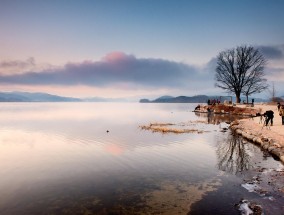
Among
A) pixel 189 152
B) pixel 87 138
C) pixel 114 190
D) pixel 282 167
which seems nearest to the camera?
pixel 114 190

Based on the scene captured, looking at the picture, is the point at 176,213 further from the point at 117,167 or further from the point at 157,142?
the point at 157,142

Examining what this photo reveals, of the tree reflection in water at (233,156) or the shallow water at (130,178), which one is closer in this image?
the shallow water at (130,178)

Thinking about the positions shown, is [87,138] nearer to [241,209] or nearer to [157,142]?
[157,142]

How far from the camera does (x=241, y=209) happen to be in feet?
37.7

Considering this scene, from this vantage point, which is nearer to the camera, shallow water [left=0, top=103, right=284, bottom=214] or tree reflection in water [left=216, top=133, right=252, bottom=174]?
shallow water [left=0, top=103, right=284, bottom=214]

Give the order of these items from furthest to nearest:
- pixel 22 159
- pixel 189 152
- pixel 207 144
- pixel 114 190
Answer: pixel 207 144
pixel 189 152
pixel 22 159
pixel 114 190

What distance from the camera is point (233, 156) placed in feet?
75.4

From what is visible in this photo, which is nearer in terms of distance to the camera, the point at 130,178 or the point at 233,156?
the point at 130,178

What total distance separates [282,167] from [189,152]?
811 centimetres

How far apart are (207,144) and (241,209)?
17.6 meters

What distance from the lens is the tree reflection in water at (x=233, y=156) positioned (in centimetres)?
1906

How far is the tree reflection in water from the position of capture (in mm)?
19061

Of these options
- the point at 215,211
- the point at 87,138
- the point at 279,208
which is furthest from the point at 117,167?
the point at 87,138

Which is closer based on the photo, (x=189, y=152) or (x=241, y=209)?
(x=241, y=209)
